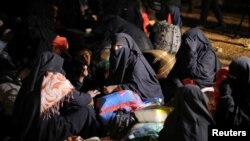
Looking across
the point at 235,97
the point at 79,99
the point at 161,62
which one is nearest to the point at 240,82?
the point at 235,97

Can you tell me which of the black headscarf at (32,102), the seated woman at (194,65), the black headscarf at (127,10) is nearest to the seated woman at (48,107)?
the black headscarf at (32,102)

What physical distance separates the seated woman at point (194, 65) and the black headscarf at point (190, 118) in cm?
177

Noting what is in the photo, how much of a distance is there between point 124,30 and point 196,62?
1.59 metres

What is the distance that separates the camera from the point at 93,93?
520 cm

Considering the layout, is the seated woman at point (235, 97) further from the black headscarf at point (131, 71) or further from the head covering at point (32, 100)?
the head covering at point (32, 100)

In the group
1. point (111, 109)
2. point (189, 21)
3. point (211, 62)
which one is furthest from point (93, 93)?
point (189, 21)

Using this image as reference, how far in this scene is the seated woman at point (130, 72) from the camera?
5.34 m

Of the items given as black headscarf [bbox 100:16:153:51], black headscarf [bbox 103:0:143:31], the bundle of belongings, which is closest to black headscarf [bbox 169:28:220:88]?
the bundle of belongings

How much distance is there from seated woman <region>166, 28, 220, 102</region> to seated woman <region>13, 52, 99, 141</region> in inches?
62.8

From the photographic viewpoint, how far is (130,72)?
5414mm

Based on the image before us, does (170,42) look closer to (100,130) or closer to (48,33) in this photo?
(48,33)

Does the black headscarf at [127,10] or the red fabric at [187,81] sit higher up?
the black headscarf at [127,10]

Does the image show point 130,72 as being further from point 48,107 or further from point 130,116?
point 48,107

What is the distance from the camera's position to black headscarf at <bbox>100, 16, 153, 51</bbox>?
6.82 metres
